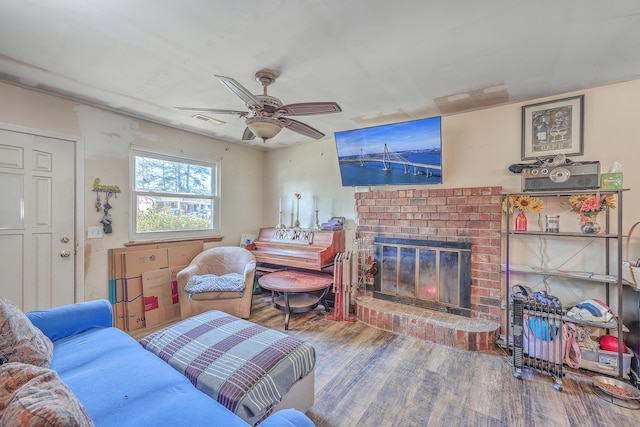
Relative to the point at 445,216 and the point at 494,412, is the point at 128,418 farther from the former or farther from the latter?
the point at 445,216

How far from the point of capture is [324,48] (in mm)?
1887

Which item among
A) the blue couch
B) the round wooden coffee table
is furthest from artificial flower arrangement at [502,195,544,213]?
the blue couch

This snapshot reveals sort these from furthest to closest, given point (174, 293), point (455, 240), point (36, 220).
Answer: point (174, 293) → point (455, 240) → point (36, 220)

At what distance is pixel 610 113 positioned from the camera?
93.9 inches

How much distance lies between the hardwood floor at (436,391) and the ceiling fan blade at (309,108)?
2043mm

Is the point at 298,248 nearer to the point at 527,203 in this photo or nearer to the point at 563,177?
the point at 527,203

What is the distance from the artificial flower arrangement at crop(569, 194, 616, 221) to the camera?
231cm

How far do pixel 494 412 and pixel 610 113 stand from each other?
2.63 metres

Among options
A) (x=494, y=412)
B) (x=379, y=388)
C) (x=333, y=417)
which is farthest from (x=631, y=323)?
(x=333, y=417)

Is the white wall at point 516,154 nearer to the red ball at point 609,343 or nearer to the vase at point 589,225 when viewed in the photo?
the vase at point 589,225

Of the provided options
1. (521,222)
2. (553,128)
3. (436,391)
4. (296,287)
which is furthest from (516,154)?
(296,287)

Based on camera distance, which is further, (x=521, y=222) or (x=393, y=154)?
(x=393, y=154)

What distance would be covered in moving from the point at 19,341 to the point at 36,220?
183 centimetres

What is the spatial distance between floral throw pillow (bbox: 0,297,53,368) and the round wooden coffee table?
6.18 ft
